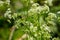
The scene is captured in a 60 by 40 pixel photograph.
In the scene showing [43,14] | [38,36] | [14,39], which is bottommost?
[14,39]

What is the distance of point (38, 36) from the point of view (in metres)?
1.88

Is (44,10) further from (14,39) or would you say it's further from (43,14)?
(14,39)

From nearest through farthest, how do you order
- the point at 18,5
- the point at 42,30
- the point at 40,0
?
the point at 42,30, the point at 40,0, the point at 18,5

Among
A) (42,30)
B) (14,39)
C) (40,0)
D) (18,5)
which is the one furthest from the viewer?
(18,5)

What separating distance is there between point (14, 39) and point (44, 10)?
1130 mm

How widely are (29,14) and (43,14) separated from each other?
4.5 inches

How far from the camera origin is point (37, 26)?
6.20 ft

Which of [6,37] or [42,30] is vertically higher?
[42,30]

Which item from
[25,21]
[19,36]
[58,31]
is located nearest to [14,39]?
[19,36]

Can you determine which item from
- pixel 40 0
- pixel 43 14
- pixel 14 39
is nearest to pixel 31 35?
pixel 43 14

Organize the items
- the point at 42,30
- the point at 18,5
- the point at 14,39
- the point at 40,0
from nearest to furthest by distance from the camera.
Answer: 1. the point at 42,30
2. the point at 14,39
3. the point at 40,0
4. the point at 18,5

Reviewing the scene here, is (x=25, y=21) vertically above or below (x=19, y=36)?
above

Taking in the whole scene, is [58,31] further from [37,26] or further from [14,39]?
[37,26]

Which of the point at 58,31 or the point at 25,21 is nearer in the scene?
the point at 25,21
